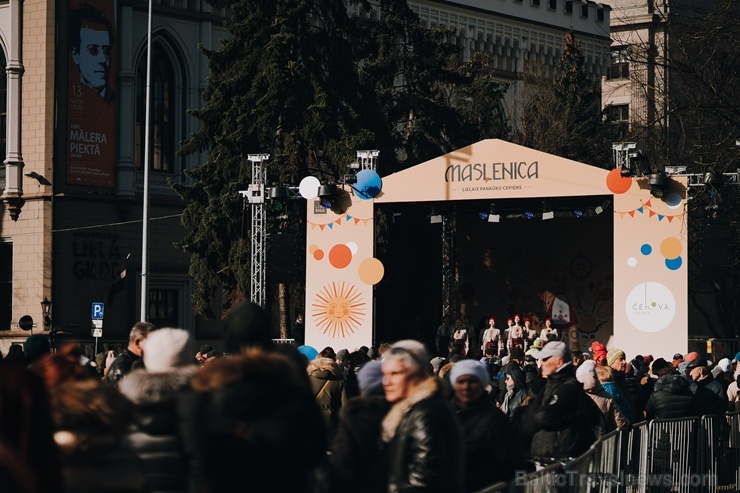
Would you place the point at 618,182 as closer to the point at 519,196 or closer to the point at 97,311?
the point at 519,196

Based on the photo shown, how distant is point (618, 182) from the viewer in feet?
93.4

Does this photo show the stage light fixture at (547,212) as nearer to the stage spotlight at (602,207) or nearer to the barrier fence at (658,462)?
the stage spotlight at (602,207)

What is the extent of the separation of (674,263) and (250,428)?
22869mm

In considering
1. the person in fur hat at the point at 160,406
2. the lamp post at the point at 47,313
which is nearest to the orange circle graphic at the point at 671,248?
the lamp post at the point at 47,313

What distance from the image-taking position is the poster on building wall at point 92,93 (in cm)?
4441

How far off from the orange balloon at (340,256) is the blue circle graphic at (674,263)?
6573mm

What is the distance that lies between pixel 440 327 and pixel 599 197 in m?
6.15

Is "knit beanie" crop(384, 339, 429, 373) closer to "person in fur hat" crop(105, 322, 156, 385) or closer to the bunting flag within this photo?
"person in fur hat" crop(105, 322, 156, 385)

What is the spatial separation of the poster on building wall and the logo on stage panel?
2119 centimetres

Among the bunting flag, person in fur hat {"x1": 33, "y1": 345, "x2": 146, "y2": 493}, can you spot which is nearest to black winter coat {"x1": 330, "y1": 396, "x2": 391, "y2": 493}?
person in fur hat {"x1": 33, "y1": 345, "x2": 146, "y2": 493}

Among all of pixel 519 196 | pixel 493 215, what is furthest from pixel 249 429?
pixel 493 215

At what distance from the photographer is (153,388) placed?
20.6ft

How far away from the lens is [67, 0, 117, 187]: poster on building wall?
4441cm

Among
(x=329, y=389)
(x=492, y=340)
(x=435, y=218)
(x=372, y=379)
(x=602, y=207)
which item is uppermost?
(x=602, y=207)
